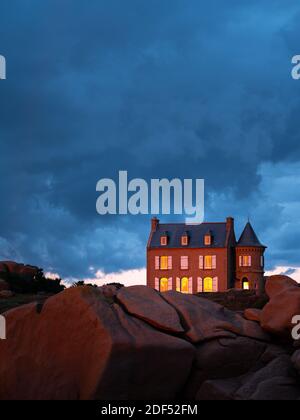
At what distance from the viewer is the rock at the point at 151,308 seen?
1291 centimetres

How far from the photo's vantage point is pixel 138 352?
38.9 feet

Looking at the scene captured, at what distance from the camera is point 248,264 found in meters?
64.9

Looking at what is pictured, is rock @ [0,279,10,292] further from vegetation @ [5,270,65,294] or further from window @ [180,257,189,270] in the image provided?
window @ [180,257,189,270]

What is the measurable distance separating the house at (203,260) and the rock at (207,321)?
163ft

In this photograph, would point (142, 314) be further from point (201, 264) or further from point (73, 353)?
point (201, 264)

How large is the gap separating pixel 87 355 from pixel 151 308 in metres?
1.90

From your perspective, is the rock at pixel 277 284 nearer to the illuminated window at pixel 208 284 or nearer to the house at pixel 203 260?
the house at pixel 203 260

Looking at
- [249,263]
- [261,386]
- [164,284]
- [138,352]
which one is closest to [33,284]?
[164,284]

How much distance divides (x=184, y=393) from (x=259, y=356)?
187 centimetres

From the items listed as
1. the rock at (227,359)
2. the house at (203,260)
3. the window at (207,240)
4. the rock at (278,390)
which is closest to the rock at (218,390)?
the rock at (227,359)

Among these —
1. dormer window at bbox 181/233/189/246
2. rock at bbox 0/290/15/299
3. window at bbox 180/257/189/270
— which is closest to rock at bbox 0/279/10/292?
rock at bbox 0/290/15/299

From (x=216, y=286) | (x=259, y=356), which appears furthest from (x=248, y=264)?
(x=259, y=356)

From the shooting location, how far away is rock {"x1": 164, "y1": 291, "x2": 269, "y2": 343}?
13258mm

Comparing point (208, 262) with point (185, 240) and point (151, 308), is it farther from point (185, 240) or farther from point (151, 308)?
point (151, 308)
